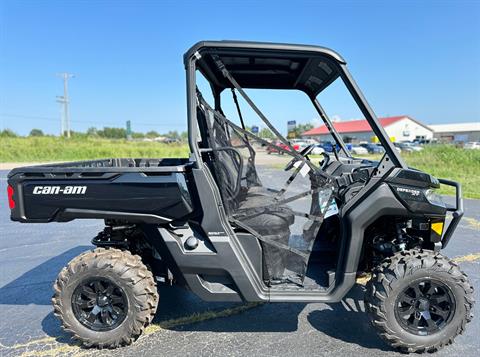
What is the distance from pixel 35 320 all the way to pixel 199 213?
1830 millimetres

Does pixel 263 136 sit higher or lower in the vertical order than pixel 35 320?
higher

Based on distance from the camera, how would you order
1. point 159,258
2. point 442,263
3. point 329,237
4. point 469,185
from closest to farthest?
1. point 442,263
2. point 159,258
3. point 329,237
4. point 469,185

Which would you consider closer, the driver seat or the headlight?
the headlight

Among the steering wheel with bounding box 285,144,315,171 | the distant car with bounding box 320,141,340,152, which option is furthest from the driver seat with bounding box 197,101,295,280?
the distant car with bounding box 320,141,340,152

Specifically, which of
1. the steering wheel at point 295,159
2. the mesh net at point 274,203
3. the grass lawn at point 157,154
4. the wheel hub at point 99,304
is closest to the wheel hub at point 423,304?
the mesh net at point 274,203

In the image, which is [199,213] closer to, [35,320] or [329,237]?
[329,237]

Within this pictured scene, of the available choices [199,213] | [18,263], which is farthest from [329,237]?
[18,263]

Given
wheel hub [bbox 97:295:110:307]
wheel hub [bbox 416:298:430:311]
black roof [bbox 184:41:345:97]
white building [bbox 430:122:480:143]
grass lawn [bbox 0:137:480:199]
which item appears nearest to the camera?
black roof [bbox 184:41:345:97]

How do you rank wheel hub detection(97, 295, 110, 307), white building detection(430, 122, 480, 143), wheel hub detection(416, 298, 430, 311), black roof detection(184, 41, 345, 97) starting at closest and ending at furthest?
black roof detection(184, 41, 345, 97) < wheel hub detection(416, 298, 430, 311) < wheel hub detection(97, 295, 110, 307) < white building detection(430, 122, 480, 143)

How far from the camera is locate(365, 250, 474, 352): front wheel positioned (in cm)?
233

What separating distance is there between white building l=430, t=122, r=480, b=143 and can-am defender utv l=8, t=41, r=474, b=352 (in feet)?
232

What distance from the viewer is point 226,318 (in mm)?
2875

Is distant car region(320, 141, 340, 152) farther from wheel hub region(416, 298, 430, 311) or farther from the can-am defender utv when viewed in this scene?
wheel hub region(416, 298, 430, 311)

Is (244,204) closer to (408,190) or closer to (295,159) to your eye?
(295,159)
